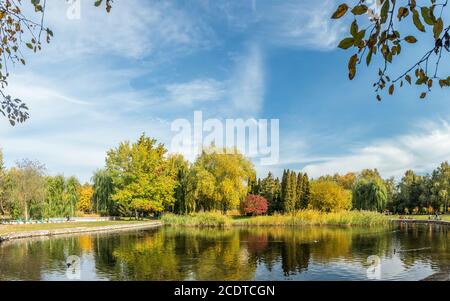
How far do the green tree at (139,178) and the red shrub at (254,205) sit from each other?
8539 millimetres

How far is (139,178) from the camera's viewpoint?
4238cm

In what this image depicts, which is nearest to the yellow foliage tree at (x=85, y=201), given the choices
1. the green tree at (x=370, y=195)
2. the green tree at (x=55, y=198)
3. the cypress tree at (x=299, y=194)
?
the green tree at (x=55, y=198)

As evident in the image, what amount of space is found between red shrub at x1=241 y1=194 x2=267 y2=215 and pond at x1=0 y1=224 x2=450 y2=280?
21.3m

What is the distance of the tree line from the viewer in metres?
37.1

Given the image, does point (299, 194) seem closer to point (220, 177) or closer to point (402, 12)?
point (220, 177)

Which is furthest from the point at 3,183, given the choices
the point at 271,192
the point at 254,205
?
the point at 271,192

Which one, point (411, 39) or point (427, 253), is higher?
point (411, 39)

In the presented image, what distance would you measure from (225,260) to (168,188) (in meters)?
28.1

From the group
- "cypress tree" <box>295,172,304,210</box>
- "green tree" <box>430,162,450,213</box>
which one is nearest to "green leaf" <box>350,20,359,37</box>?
"cypress tree" <box>295,172,304,210</box>

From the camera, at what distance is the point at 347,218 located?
126 ft

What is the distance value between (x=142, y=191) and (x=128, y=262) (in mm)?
26381

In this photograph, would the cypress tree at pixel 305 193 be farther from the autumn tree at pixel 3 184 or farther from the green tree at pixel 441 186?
the autumn tree at pixel 3 184
